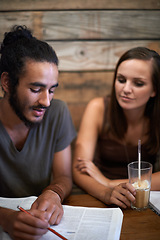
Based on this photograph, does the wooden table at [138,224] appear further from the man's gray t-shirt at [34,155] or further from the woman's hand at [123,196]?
the man's gray t-shirt at [34,155]

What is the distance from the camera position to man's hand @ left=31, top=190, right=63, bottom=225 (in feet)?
2.81

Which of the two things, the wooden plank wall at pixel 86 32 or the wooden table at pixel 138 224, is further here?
the wooden plank wall at pixel 86 32

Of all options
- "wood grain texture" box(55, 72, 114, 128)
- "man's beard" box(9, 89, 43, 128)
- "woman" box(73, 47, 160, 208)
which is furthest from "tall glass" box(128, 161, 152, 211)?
"wood grain texture" box(55, 72, 114, 128)

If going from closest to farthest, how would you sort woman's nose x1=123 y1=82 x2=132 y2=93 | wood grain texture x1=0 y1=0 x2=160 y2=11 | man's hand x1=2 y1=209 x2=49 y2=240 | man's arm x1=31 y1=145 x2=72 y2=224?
1. man's hand x1=2 y1=209 x2=49 y2=240
2. man's arm x1=31 y1=145 x2=72 y2=224
3. woman's nose x1=123 y1=82 x2=132 y2=93
4. wood grain texture x1=0 y1=0 x2=160 y2=11

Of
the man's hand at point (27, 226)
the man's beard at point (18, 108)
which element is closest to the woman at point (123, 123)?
Result: the man's beard at point (18, 108)

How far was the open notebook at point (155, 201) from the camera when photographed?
95 centimetres

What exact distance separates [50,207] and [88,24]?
1178 mm

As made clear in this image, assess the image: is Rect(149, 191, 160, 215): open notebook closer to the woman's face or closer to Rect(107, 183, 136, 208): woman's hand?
Rect(107, 183, 136, 208): woman's hand

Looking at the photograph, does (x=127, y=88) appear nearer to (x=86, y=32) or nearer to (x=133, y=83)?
(x=133, y=83)

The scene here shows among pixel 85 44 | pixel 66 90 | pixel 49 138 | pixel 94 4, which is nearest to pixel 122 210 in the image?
pixel 49 138

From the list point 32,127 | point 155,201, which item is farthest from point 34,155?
point 155,201

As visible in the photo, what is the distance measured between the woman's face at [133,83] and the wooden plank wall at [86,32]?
0.91ft

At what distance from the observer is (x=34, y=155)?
1265 millimetres

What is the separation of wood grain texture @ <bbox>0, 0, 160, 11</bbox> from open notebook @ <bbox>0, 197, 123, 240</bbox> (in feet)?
3.84
